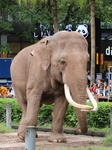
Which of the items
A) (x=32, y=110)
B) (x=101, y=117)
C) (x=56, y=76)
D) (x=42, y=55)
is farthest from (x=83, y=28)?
(x=56, y=76)

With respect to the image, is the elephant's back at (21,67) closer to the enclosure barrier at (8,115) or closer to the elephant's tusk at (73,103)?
the elephant's tusk at (73,103)

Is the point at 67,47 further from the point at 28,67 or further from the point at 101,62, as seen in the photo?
the point at 101,62

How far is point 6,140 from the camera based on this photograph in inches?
445

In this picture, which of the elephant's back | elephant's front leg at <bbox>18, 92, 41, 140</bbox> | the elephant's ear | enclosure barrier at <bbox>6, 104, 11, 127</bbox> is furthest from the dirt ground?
enclosure barrier at <bbox>6, 104, 11, 127</bbox>

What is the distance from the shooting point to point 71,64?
31.7 feet

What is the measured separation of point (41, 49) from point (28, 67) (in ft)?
2.56

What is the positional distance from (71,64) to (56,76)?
0.65 m

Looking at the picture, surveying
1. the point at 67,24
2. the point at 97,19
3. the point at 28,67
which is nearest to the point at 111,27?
the point at 97,19

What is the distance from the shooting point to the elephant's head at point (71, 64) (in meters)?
9.25

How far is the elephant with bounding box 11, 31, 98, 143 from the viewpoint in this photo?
941 cm

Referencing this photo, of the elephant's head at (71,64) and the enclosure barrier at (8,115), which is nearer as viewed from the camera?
the elephant's head at (71,64)

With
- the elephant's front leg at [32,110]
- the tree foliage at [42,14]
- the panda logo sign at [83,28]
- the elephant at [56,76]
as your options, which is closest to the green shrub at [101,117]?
the elephant at [56,76]

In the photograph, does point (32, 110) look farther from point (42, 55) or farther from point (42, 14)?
point (42, 14)

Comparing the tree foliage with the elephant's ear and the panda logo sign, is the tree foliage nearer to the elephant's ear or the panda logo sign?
the panda logo sign
